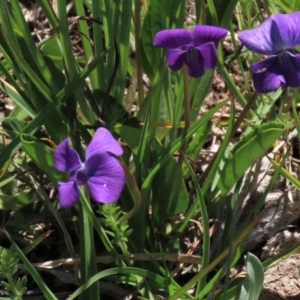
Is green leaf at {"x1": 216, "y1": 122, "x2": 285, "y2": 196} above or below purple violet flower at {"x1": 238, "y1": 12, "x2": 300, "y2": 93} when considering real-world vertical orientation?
below

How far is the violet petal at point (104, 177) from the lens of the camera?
3.19 feet

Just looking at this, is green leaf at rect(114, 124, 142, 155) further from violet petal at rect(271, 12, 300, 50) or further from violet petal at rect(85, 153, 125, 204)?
violet petal at rect(271, 12, 300, 50)

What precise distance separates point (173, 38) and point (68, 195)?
1.05 feet

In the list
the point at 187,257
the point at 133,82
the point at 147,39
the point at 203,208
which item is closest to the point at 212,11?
the point at 147,39

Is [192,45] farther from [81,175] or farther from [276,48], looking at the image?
[81,175]

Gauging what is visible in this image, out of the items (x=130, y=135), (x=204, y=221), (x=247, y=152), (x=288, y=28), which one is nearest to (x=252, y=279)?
(x=204, y=221)

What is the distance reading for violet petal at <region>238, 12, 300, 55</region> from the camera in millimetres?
1077

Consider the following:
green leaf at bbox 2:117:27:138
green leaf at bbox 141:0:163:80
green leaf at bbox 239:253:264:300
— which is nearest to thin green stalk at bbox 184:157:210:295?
green leaf at bbox 239:253:264:300

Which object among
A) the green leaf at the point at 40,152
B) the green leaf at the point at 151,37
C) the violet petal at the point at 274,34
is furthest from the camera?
the green leaf at the point at 151,37

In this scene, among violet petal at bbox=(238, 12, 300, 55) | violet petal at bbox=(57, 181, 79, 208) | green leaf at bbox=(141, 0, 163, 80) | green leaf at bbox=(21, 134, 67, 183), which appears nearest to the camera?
violet petal at bbox=(57, 181, 79, 208)

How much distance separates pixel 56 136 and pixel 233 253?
453 mm

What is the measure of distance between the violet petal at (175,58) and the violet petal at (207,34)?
0.11 ft

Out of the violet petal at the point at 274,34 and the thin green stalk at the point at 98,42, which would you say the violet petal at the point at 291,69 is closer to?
the violet petal at the point at 274,34

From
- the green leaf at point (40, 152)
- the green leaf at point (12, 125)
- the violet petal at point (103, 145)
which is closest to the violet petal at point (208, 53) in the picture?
the violet petal at point (103, 145)
